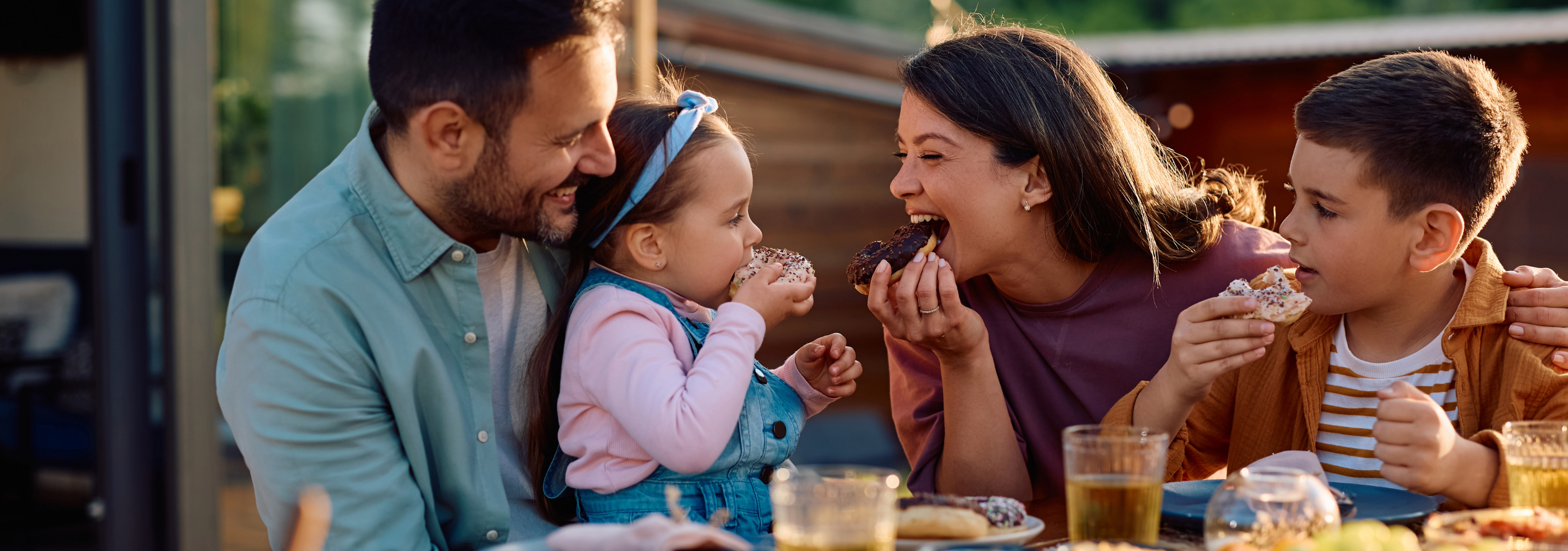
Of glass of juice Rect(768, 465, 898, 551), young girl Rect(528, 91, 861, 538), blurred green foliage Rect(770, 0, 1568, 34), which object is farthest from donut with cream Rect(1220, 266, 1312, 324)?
blurred green foliage Rect(770, 0, 1568, 34)

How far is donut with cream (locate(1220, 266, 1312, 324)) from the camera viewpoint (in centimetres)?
227

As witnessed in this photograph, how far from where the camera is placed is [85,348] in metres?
5.58

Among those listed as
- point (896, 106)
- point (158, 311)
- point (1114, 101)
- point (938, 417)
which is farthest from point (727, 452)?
point (896, 106)

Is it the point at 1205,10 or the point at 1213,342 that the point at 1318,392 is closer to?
the point at 1213,342

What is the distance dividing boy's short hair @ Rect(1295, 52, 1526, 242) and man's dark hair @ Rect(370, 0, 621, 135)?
1532mm

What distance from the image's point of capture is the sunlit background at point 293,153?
450 cm

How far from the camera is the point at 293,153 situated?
16.4ft

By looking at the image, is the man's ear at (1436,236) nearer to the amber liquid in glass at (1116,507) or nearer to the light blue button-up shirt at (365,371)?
the amber liquid in glass at (1116,507)

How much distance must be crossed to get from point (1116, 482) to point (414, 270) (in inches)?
52.3

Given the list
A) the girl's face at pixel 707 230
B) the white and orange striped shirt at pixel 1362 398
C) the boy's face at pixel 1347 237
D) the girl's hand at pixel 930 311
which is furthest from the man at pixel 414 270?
the white and orange striped shirt at pixel 1362 398

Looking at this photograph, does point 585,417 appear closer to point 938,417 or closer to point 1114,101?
point 938,417

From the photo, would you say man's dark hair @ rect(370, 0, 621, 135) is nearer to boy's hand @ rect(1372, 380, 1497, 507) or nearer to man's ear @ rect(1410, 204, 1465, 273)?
boy's hand @ rect(1372, 380, 1497, 507)

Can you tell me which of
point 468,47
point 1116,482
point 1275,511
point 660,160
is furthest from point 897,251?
point 1275,511

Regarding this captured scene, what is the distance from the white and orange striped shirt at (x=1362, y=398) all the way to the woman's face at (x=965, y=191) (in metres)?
0.77
